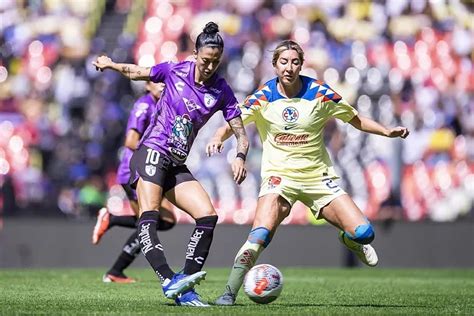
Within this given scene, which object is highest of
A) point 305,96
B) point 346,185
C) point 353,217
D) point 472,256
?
point 305,96

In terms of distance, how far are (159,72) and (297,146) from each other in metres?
1.31

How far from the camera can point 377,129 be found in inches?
357

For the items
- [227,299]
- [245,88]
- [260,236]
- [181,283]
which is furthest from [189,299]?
[245,88]

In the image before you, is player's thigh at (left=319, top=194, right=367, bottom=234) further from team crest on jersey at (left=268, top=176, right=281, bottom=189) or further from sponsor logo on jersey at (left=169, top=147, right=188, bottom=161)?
sponsor logo on jersey at (left=169, top=147, right=188, bottom=161)

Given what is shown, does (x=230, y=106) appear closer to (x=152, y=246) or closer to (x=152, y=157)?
(x=152, y=157)

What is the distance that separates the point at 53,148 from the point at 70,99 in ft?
5.37

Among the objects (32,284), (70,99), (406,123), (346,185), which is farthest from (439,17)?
(32,284)

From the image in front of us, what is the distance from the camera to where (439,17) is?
22156 millimetres

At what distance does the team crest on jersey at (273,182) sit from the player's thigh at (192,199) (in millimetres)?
553

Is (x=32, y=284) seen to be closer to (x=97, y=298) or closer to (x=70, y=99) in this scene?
(x=97, y=298)

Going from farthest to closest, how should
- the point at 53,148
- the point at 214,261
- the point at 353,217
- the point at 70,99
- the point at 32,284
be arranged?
the point at 70,99, the point at 53,148, the point at 214,261, the point at 32,284, the point at 353,217

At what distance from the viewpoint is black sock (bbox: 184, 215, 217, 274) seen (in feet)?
27.8

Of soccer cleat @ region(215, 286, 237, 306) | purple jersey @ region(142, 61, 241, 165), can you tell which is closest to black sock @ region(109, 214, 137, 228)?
purple jersey @ region(142, 61, 241, 165)

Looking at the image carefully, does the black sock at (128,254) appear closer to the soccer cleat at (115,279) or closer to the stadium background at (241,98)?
the soccer cleat at (115,279)
